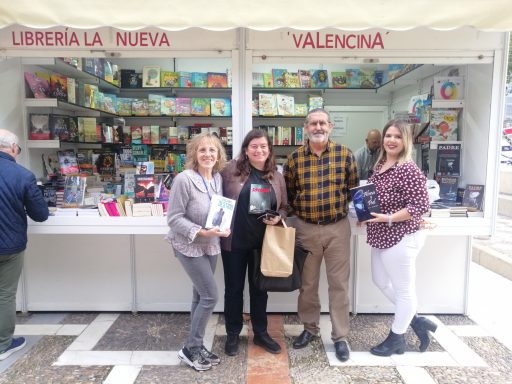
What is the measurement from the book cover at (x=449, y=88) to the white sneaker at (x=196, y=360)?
113 inches

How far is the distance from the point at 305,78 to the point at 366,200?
7.62ft

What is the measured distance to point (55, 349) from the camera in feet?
9.28

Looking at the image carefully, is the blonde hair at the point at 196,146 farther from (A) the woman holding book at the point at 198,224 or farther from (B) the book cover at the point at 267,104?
(B) the book cover at the point at 267,104

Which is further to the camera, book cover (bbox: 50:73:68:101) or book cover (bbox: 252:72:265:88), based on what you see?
book cover (bbox: 252:72:265:88)

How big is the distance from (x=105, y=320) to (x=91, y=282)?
350mm

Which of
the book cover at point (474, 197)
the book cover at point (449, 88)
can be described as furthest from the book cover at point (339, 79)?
the book cover at point (474, 197)

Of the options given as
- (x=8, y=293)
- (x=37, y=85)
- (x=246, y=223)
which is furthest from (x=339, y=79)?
(x=8, y=293)

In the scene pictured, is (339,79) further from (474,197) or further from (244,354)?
(244,354)

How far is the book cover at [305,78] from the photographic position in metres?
4.41

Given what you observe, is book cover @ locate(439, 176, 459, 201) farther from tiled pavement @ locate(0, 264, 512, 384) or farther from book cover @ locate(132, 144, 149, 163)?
book cover @ locate(132, 144, 149, 163)

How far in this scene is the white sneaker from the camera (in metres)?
2.54

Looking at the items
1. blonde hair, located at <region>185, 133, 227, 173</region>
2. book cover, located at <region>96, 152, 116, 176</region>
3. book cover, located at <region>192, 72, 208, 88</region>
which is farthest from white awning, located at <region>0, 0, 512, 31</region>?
book cover, located at <region>192, 72, 208, 88</region>

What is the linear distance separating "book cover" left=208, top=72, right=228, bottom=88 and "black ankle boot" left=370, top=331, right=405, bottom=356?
291 cm

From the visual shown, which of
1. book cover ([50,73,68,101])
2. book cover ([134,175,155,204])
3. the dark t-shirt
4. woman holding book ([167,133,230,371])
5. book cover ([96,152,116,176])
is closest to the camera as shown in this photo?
woman holding book ([167,133,230,371])
